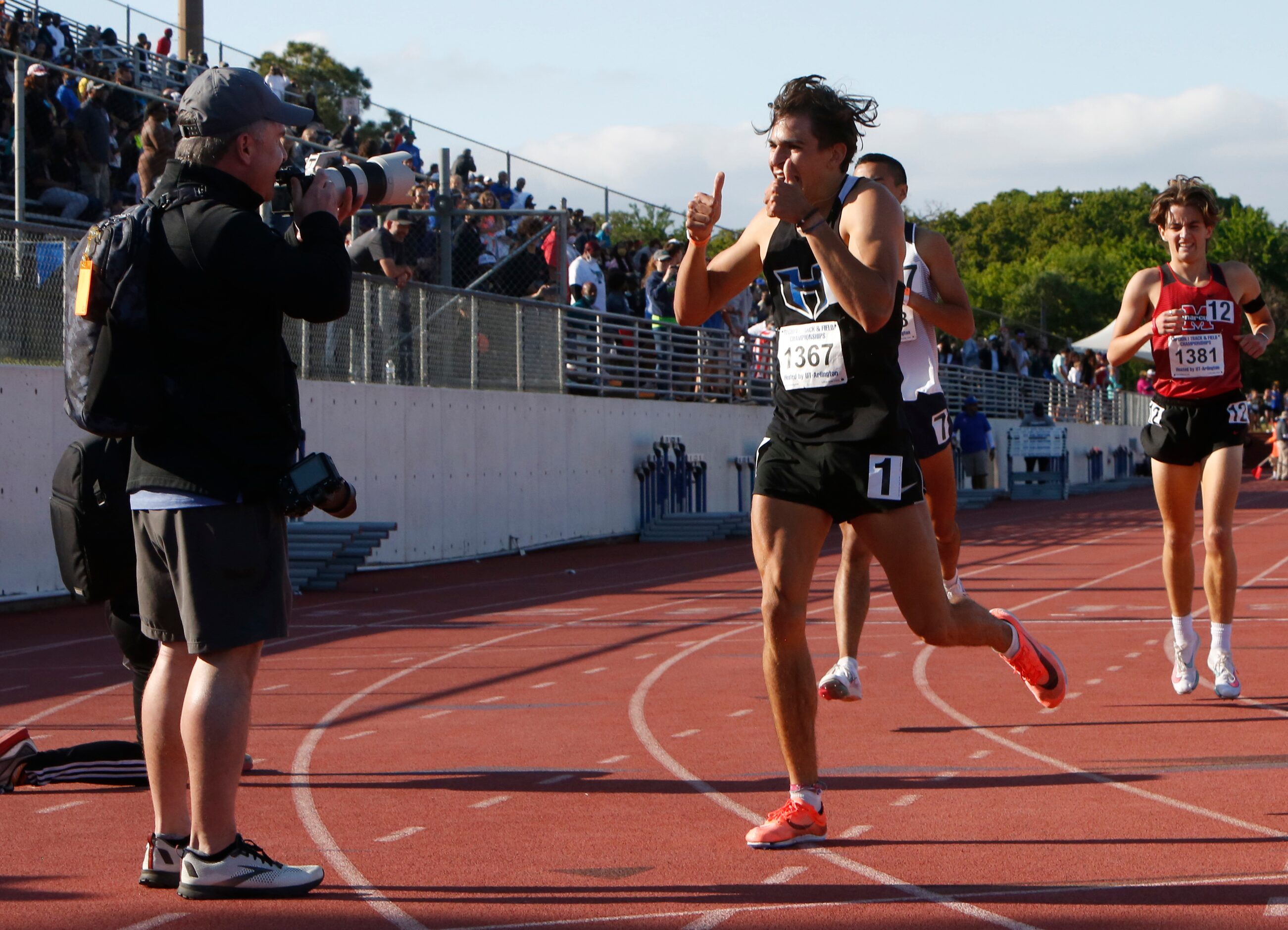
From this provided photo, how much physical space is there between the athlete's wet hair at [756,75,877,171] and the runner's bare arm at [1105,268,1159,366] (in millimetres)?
3230

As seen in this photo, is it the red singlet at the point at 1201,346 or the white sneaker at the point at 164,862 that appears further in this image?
the red singlet at the point at 1201,346

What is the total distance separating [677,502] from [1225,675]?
55.9 ft

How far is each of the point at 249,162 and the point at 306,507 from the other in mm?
919

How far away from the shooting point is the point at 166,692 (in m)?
4.42

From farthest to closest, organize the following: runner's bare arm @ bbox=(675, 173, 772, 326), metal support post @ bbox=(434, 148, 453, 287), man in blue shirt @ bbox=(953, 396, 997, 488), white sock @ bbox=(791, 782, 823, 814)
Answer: man in blue shirt @ bbox=(953, 396, 997, 488), metal support post @ bbox=(434, 148, 453, 287), runner's bare arm @ bbox=(675, 173, 772, 326), white sock @ bbox=(791, 782, 823, 814)

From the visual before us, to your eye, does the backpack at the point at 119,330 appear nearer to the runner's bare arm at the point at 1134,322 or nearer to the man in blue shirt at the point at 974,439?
the runner's bare arm at the point at 1134,322

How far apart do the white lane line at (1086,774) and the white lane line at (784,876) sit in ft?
4.56

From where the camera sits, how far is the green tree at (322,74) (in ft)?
124

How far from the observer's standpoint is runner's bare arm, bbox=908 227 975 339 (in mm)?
6805

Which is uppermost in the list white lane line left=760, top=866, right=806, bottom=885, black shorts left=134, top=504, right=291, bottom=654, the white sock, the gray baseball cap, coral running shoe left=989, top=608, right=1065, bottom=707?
the gray baseball cap

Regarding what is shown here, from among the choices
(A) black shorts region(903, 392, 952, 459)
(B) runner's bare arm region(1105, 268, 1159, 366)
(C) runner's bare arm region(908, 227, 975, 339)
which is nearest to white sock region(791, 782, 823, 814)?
(C) runner's bare arm region(908, 227, 975, 339)

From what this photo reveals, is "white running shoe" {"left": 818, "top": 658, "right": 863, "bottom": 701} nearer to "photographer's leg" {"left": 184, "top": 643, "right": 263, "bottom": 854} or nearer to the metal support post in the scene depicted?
"photographer's leg" {"left": 184, "top": 643, "right": 263, "bottom": 854}

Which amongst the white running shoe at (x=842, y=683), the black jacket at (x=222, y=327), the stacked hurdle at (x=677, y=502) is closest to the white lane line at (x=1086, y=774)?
the white running shoe at (x=842, y=683)

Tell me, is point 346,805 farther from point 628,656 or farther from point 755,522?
point 628,656
